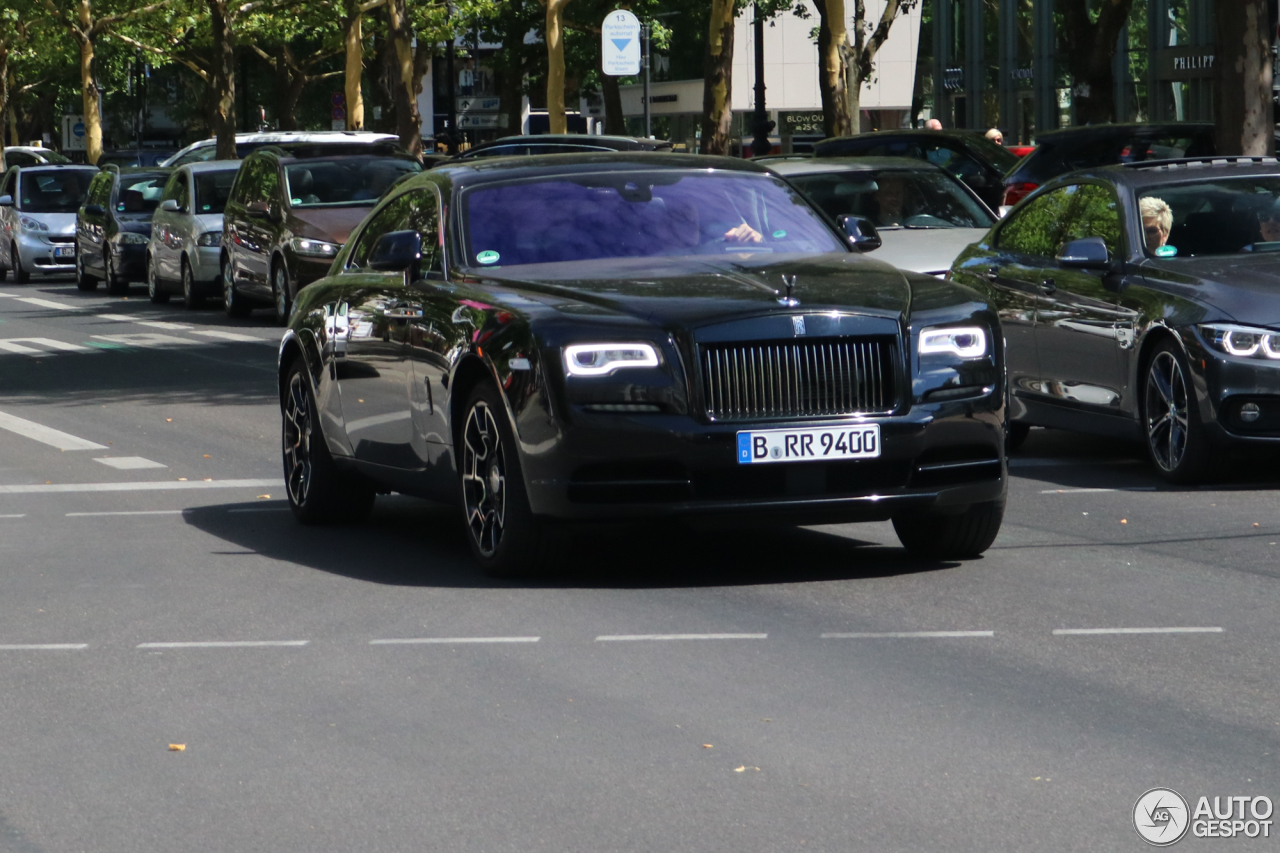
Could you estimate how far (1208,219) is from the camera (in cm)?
1195

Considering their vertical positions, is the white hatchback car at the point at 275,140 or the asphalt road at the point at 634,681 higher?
the white hatchback car at the point at 275,140

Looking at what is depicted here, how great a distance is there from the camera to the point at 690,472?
8.19 metres

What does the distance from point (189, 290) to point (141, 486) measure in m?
16.7

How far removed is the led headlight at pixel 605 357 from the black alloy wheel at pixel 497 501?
449mm

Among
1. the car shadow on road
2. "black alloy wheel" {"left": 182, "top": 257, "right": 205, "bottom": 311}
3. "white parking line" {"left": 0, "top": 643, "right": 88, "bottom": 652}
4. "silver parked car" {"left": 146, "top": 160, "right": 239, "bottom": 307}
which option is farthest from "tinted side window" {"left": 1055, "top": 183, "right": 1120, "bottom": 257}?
"black alloy wheel" {"left": 182, "top": 257, "right": 205, "bottom": 311}

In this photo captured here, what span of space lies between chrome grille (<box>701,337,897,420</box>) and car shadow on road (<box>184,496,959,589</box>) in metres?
0.59

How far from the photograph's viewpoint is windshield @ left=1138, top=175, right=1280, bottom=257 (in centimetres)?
1187

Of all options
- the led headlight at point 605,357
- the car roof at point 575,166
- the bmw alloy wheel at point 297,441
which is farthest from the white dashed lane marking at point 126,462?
the led headlight at point 605,357

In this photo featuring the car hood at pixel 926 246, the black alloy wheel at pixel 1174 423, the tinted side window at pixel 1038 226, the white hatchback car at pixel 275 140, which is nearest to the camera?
the black alloy wheel at pixel 1174 423

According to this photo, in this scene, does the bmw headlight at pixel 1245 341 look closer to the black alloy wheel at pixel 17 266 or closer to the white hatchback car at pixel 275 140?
the white hatchback car at pixel 275 140

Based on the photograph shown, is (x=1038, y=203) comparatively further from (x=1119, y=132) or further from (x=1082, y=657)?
(x=1119, y=132)

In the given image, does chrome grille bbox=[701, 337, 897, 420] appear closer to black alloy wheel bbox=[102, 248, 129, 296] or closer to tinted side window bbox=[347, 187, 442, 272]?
tinted side window bbox=[347, 187, 442, 272]

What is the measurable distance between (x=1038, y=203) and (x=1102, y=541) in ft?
12.4

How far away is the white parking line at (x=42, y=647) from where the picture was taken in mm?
7602
